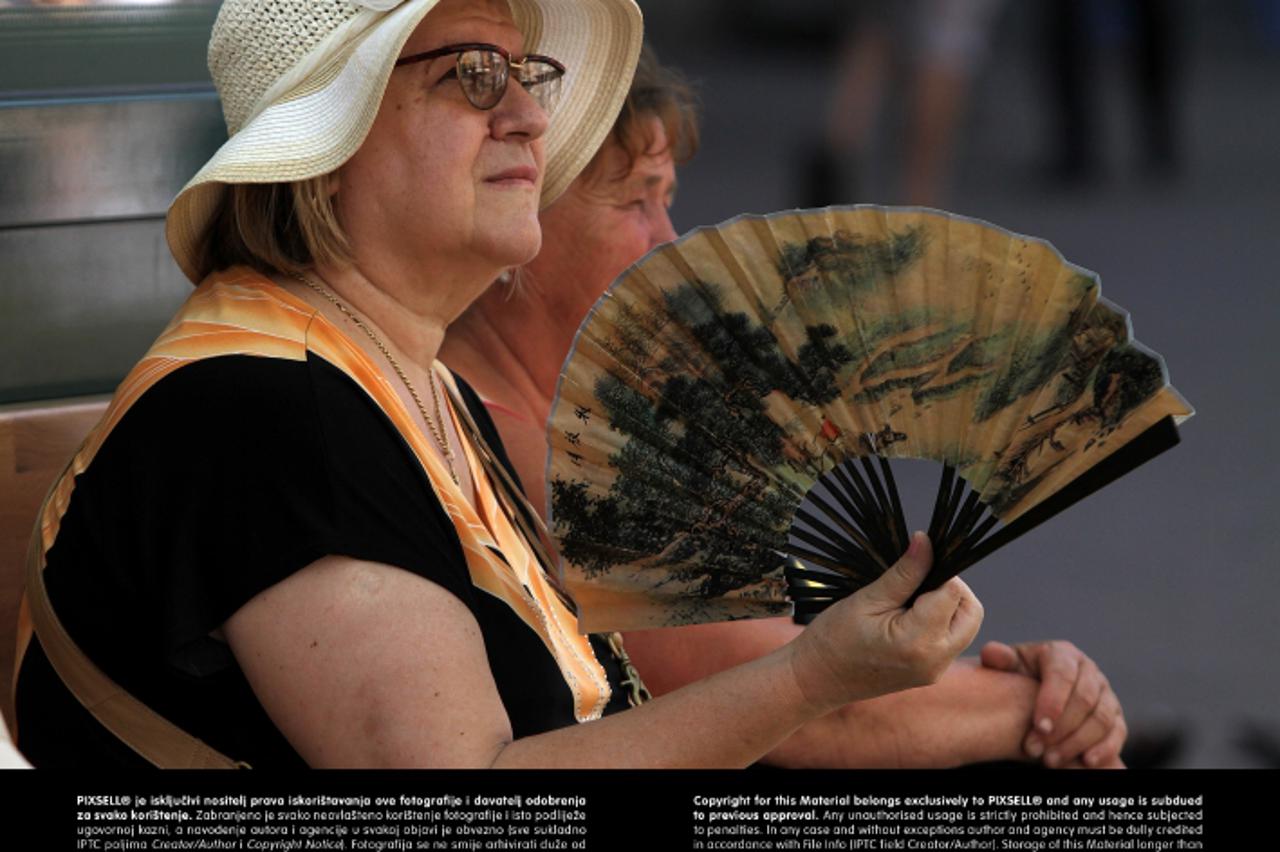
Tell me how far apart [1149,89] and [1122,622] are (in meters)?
6.34

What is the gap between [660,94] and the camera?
2.84 metres

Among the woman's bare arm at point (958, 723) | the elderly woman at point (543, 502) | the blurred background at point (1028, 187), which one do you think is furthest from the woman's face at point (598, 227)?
the woman's bare arm at point (958, 723)

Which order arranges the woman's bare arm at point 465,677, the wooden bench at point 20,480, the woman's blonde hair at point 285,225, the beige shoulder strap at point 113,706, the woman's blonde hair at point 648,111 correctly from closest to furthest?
the woman's bare arm at point 465,677 → the beige shoulder strap at point 113,706 → the woman's blonde hair at point 285,225 → the wooden bench at point 20,480 → the woman's blonde hair at point 648,111

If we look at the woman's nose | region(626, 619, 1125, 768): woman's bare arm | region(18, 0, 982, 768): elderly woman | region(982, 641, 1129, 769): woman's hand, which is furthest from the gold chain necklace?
region(982, 641, 1129, 769): woman's hand

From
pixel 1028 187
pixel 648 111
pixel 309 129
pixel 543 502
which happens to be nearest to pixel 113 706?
pixel 309 129

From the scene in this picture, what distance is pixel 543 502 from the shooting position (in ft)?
8.80

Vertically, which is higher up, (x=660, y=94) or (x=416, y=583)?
(x=660, y=94)

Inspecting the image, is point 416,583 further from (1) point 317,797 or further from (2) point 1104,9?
(2) point 1104,9

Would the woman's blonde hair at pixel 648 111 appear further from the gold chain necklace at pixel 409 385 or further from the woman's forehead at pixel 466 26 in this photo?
the gold chain necklace at pixel 409 385

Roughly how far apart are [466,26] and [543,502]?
73cm

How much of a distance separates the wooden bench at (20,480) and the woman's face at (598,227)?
2.46 feet

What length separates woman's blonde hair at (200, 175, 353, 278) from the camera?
216 centimetres

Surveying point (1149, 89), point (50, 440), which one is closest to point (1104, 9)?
point (1149, 89)

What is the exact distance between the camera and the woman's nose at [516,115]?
224cm
